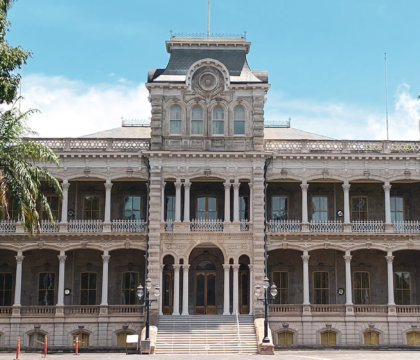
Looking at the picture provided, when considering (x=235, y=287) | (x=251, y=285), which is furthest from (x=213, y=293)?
→ (x=251, y=285)

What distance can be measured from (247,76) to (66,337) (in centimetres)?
1737

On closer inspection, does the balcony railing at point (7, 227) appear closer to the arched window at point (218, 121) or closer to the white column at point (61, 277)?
the white column at point (61, 277)

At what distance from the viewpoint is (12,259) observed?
141ft

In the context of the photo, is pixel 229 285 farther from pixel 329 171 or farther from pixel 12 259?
pixel 12 259

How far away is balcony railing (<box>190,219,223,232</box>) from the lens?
41344mm

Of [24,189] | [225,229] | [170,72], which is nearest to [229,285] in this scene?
[225,229]

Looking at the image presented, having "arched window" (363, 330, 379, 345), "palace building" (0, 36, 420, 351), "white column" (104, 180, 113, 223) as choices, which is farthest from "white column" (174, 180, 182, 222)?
"arched window" (363, 330, 379, 345)

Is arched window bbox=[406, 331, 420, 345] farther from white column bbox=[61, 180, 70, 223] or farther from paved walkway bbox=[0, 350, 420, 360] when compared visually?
white column bbox=[61, 180, 70, 223]

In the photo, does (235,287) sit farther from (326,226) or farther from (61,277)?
(61,277)

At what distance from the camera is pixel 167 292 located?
42.5m

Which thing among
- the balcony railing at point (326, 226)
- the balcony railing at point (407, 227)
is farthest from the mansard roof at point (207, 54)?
the balcony railing at point (407, 227)

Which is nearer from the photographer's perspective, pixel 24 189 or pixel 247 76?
pixel 24 189

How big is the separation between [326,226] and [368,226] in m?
2.34

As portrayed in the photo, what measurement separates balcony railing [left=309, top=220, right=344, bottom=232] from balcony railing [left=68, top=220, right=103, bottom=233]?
38.7 feet
